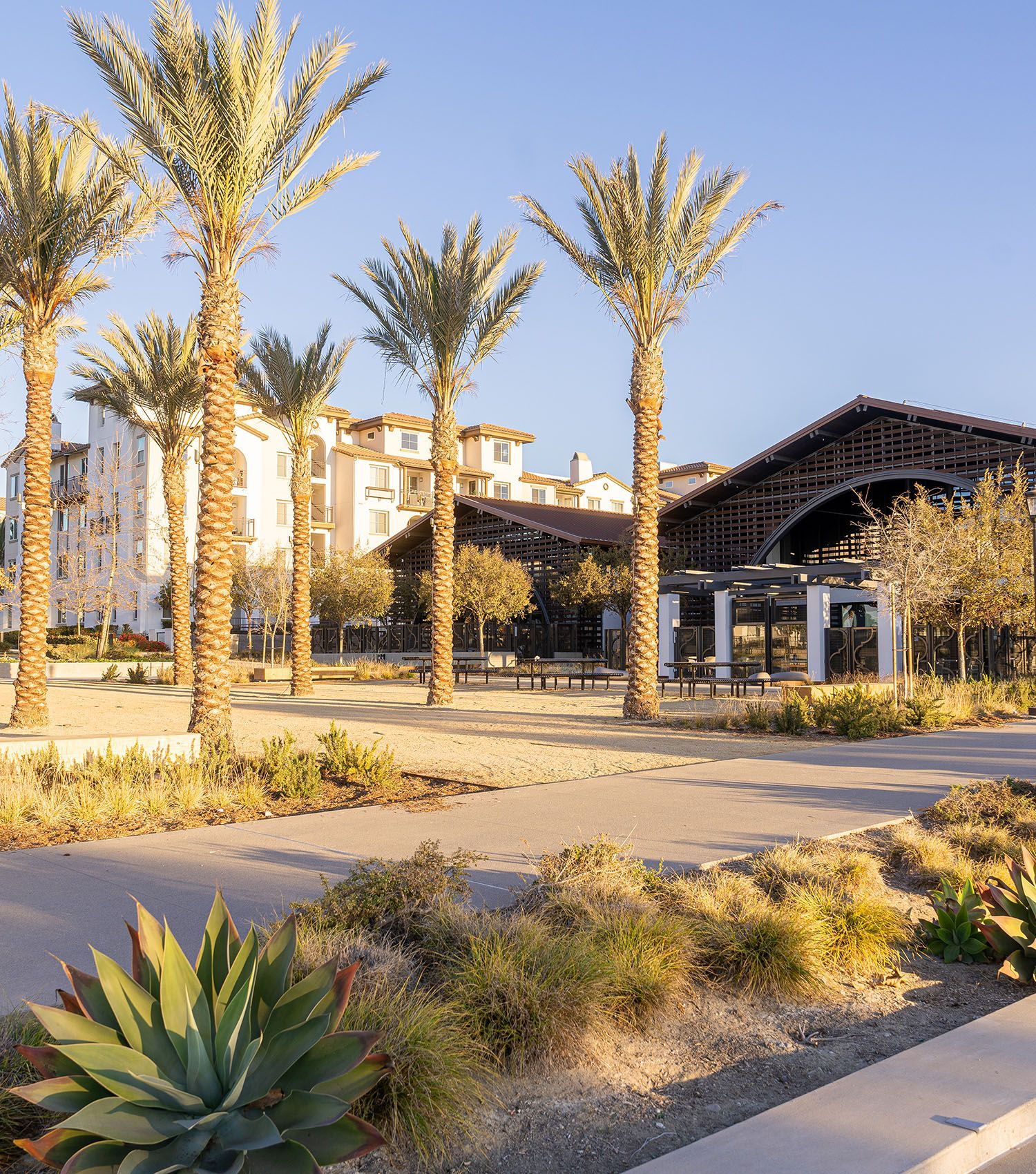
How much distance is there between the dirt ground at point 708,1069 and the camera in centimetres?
371

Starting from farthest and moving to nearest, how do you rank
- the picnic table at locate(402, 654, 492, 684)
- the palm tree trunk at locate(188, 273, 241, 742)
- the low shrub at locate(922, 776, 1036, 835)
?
the picnic table at locate(402, 654, 492, 684)
the palm tree trunk at locate(188, 273, 241, 742)
the low shrub at locate(922, 776, 1036, 835)

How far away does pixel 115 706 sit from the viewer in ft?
75.0

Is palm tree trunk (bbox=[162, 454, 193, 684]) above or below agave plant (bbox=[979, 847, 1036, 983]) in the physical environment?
above

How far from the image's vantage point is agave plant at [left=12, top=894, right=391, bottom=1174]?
9.87ft

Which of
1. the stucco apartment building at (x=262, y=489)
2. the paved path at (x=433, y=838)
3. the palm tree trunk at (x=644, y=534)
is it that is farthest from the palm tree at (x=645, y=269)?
the stucco apartment building at (x=262, y=489)

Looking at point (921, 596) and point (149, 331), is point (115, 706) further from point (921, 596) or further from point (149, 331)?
point (921, 596)

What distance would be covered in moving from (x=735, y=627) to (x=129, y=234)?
2686cm

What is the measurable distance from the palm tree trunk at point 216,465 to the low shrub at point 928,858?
343 inches

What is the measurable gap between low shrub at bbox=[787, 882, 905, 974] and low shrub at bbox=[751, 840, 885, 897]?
26 centimetres

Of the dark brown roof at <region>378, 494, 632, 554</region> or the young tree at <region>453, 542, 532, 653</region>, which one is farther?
the dark brown roof at <region>378, 494, 632, 554</region>

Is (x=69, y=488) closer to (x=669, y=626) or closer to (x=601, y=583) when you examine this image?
(x=601, y=583)

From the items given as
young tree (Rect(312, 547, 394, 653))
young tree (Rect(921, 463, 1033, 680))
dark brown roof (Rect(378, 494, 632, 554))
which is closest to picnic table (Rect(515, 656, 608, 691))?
dark brown roof (Rect(378, 494, 632, 554))

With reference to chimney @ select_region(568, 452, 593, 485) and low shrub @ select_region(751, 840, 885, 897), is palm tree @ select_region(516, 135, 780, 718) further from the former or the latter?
chimney @ select_region(568, 452, 593, 485)

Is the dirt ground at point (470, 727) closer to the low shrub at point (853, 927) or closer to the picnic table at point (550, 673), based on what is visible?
the picnic table at point (550, 673)
